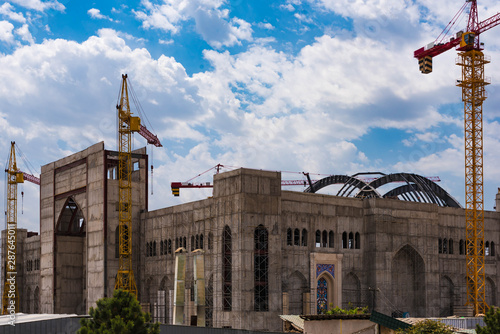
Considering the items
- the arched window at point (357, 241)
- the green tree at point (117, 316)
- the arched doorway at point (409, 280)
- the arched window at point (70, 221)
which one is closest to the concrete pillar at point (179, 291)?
the arched window at point (357, 241)

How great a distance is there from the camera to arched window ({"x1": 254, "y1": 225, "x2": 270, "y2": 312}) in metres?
81.6

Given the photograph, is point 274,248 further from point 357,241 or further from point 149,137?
point 149,137

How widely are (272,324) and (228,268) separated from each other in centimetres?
752

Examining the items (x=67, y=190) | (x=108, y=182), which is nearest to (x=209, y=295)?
(x=108, y=182)

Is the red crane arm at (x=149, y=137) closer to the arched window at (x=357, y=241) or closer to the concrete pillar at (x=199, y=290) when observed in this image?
the arched window at (x=357, y=241)

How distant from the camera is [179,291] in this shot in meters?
79.8

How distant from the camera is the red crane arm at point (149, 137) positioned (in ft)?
449

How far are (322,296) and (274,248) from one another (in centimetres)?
919

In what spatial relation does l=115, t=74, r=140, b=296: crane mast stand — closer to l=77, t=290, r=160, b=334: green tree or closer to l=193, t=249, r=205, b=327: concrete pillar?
l=193, t=249, r=205, b=327: concrete pillar

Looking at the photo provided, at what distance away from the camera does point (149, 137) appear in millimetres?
138875

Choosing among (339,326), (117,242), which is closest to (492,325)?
(339,326)

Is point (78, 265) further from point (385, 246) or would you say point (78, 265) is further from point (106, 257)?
point (385, 246)

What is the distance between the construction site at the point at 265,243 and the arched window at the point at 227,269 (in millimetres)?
108

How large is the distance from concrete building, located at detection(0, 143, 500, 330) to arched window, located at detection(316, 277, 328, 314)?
18cm
